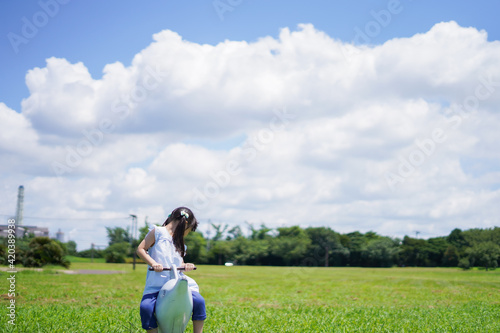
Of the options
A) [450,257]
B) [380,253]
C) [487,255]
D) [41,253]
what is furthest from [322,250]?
[41,253]

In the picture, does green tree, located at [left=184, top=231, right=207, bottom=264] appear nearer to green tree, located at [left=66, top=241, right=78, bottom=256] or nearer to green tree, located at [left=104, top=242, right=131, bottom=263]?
green tree, located at [left=104, top=242, right=131, bottom=263]

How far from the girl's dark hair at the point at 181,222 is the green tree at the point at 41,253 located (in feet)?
111

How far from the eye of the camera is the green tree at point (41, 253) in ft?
115

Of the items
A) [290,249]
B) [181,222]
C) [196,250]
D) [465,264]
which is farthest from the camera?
[196,250]

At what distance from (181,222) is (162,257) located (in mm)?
459

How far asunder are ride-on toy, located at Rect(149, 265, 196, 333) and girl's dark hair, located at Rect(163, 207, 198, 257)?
1.21 feet

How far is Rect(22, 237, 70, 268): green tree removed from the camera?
35125 mm

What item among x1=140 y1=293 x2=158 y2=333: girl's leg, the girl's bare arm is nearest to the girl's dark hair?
the girl's bare arm

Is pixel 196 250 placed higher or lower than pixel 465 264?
higher

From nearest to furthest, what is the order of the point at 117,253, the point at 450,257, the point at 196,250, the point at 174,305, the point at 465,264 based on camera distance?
the point at 174,305 < the point at 465,264 < the point at 450,257 < the point at 117,253 < the point at 196,250

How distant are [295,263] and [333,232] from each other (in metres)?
11.2

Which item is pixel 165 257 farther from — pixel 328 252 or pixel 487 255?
pixel 328 252

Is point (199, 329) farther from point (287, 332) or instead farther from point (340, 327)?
point (340, 327)

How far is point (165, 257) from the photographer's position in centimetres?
531
